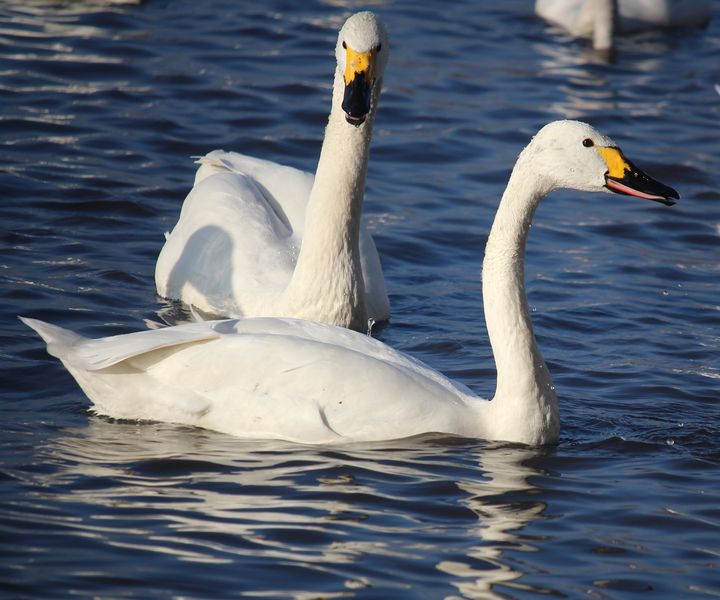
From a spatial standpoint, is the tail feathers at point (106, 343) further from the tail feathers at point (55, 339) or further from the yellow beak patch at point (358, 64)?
the yellow beak patch at point (358, 64)

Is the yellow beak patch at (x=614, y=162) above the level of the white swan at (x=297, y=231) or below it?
above

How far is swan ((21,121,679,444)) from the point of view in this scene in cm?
667

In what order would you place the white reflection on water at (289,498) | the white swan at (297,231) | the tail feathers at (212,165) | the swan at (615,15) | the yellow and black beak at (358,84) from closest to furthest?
the white reflection on water at (289,498), the yellow and black beak at (358,84), the white swan at (297,231), the tail feathers at (212,165), the swan at (615,15)

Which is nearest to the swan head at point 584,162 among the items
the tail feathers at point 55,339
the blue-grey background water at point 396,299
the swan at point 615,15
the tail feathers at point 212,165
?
the blue-grey background water at point 396,299

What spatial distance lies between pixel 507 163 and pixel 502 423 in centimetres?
623

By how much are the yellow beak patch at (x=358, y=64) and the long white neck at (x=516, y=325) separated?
1422mm

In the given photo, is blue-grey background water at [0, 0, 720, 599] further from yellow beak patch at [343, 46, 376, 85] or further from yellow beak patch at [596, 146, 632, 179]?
yellow beak patch at [343, 46, 376, 85]

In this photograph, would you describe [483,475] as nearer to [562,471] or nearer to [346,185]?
[562,471]

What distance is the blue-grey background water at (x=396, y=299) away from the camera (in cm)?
556

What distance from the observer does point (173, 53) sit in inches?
583

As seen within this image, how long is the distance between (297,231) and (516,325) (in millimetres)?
2694

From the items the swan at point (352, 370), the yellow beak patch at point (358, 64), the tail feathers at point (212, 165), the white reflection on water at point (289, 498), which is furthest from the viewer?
the tail feathers at point (212, 165)

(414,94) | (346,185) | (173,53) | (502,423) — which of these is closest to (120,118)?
(173,53)

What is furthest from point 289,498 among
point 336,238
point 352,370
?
point 336,238
